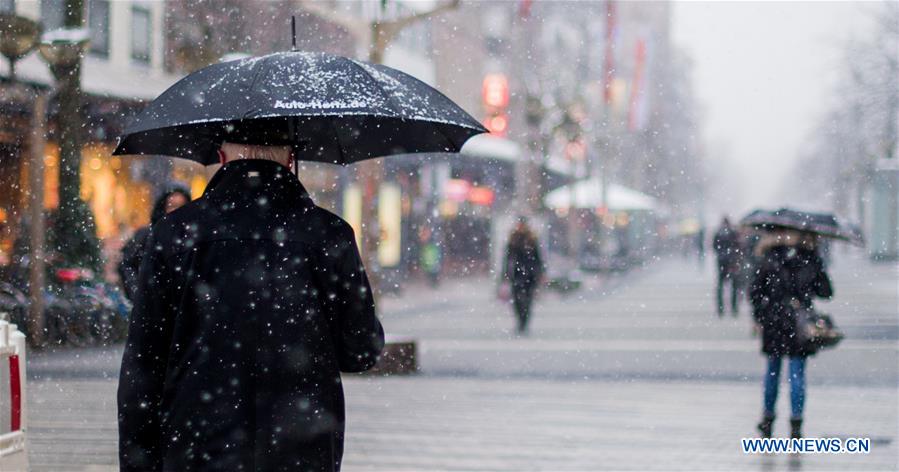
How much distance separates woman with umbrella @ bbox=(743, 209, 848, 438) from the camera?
7.88m

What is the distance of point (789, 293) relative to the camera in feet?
25.9

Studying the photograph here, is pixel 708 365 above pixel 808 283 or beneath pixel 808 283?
beneath

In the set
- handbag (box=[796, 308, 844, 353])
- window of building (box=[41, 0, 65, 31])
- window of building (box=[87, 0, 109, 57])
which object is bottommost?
handbag (box=[796, 308, 844, 353])

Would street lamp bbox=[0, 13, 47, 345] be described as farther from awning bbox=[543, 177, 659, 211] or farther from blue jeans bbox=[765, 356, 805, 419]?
awning bbox=[543, 177, 659, 211]

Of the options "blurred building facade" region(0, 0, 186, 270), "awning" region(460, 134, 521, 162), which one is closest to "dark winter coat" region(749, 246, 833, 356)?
"blurred building facade" region(0, 0, 186, 270)

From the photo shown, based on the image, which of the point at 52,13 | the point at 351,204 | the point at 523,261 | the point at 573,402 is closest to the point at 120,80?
the point at 52,13

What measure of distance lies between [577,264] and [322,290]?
3276 cm

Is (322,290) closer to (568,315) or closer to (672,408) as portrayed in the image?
(672,408)

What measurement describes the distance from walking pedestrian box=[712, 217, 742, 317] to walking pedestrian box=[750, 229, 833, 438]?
12.6m

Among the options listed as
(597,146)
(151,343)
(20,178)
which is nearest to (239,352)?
(151,343)

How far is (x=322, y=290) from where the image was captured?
3.29 meters

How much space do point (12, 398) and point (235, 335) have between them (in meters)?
1.67

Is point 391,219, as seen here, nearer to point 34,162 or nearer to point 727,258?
point 727,258

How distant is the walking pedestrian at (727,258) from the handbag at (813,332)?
12719mm
